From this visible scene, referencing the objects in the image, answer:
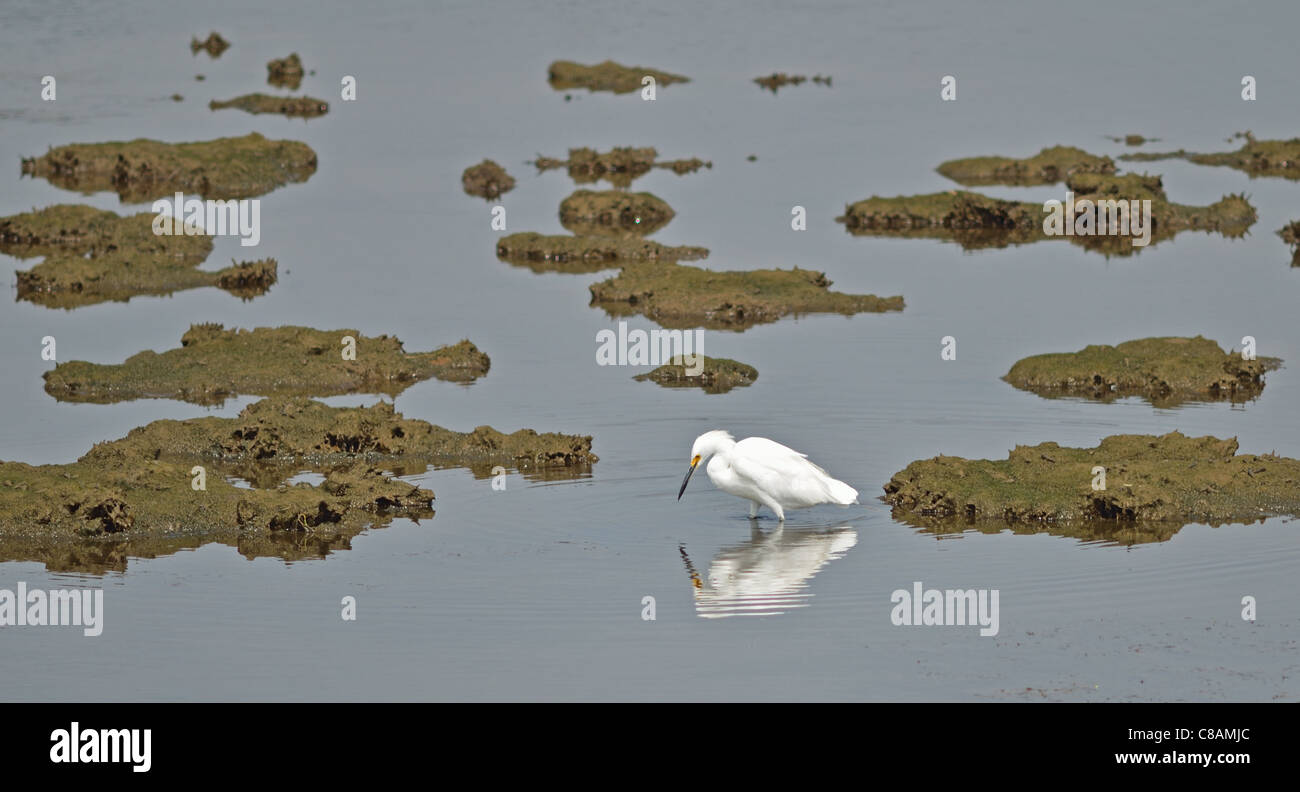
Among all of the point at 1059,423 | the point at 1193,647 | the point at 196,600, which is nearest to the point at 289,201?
the point at 1059,423

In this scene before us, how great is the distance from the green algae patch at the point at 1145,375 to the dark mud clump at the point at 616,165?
22109mm

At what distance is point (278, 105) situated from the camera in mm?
61188

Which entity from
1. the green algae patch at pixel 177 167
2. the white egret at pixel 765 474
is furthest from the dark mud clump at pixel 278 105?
the white egret at pixel 765 474

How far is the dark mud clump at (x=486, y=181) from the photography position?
48750 millimetres

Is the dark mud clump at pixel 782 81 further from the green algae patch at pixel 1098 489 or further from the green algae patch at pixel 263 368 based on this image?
the green algae patch at pixel 1098 489

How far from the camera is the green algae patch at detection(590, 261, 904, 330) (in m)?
35.0

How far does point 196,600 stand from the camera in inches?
776

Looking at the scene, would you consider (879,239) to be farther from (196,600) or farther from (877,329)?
(196,600)

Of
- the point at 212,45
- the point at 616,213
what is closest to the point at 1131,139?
the point at 616,213

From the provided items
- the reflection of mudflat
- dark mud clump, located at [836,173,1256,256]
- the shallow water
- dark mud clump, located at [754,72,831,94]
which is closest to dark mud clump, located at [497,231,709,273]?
the shallow water

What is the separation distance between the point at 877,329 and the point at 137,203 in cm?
1987

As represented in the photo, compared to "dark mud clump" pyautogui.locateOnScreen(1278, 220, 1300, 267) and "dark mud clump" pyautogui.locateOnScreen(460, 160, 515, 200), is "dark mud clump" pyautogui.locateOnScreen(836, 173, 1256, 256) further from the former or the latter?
"dark mud clump" pyautogui.locateOnScreen(460, 160, 515, 200)

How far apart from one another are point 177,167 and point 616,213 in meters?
11.7

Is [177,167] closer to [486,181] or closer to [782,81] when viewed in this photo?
[486,181]
